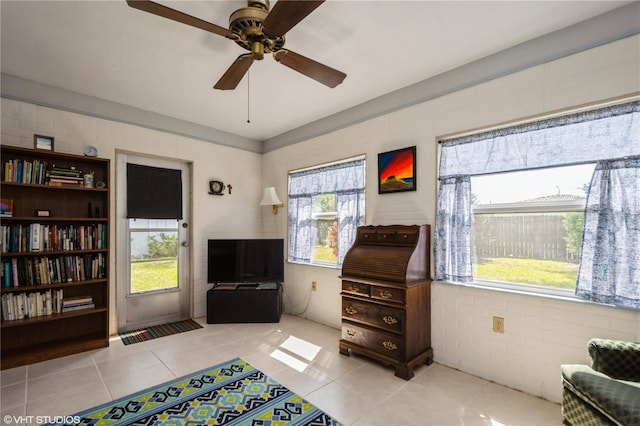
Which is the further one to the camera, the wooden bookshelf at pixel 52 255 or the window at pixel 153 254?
the window at pixel 153 254

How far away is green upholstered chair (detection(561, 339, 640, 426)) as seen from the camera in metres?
1.36

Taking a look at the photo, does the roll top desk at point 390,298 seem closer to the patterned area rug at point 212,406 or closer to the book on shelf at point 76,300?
the patterned area rug at point 212,406

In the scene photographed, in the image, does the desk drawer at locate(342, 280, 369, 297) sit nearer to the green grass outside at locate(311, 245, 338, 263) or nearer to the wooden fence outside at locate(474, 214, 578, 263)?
the green grass outside at locate(311, 245, 338, 263)

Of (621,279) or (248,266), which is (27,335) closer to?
(248,266)

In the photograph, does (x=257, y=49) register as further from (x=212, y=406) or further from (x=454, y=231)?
(x=212, y=406)

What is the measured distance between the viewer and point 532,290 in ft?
7.50

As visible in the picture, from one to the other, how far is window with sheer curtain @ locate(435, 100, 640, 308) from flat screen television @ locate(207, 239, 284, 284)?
2.08 meters

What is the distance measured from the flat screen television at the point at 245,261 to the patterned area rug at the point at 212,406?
5.21 ft

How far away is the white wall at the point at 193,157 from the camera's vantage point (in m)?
2.89

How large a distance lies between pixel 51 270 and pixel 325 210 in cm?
288

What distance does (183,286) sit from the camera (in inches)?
158

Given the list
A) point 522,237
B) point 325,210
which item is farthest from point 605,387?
point 325,210

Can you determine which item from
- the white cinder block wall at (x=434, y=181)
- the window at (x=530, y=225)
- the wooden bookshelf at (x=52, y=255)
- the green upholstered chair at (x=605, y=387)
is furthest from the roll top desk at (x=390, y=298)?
the wooden bookshelf at (x=52, y=255)

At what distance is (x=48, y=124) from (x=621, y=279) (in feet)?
16.1
